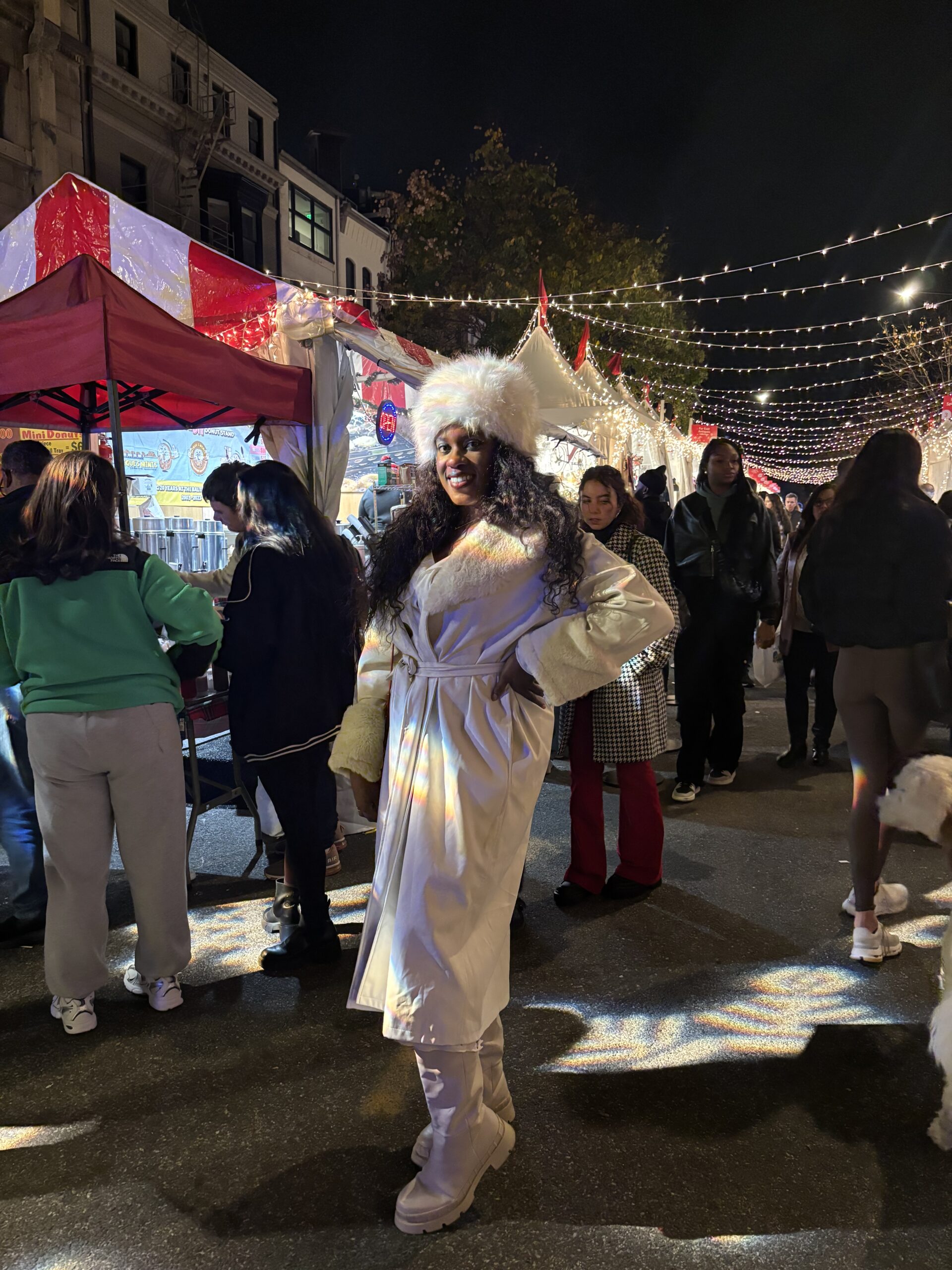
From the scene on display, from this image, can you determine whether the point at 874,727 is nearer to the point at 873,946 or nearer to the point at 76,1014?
the point at 873,946

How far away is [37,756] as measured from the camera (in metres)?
2.68

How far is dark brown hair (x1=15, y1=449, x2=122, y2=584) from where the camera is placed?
2617mm

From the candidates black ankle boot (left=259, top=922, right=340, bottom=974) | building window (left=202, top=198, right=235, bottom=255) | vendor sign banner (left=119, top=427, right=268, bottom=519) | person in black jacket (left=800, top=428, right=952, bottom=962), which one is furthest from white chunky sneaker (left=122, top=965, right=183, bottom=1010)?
building window (left=202, top=198, right=235, bottom=255)

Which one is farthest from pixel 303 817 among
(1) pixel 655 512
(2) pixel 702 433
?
(2) pixel 702 433

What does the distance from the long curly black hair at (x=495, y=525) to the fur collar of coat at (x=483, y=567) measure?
0.09ft

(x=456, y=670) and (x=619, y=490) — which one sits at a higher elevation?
(x=619, y=490)

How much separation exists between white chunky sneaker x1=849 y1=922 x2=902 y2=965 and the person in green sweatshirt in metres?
2.50

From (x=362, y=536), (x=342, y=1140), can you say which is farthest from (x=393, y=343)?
(x=342, y=1140)

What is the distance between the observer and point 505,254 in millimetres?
18766

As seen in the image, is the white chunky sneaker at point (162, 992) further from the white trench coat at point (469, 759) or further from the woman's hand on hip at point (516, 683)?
the woman's hand on hip at point (516, 683)

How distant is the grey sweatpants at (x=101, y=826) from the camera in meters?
2.67

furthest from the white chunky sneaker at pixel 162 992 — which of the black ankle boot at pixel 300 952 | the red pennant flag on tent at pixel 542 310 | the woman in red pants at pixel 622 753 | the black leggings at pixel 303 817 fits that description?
the red pennant flag on tent at pixel 542 310

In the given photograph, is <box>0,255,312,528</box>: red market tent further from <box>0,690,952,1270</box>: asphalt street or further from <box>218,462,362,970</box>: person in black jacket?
<box>0,690,952,1270</box>: asphalt street

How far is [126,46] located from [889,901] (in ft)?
72.2
